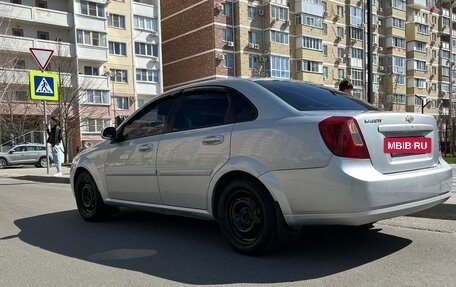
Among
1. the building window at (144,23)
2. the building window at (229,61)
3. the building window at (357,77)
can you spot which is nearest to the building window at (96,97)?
the building window at (144,23)

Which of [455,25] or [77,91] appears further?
[455,25]

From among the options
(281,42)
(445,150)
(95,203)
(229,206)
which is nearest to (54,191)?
(95,203)

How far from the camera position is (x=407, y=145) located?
438cm

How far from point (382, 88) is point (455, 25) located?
24.8 m

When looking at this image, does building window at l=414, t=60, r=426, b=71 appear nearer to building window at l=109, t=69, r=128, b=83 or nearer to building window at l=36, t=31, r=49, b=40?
building window at l=109, t=69, r=128, b=83

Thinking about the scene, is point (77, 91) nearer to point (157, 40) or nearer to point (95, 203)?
point (157, 40)

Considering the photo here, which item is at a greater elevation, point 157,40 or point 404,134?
point 157,40

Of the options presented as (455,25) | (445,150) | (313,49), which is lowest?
(445,150)

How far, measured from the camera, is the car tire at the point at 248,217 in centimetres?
434

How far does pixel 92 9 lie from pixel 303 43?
77.5 ft

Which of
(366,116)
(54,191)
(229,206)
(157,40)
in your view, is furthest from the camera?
(157,40)

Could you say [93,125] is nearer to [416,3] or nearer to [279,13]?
[279,13]

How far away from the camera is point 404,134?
437cm

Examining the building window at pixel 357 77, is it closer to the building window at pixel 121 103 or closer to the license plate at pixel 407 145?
the building window at pixel 121 103
